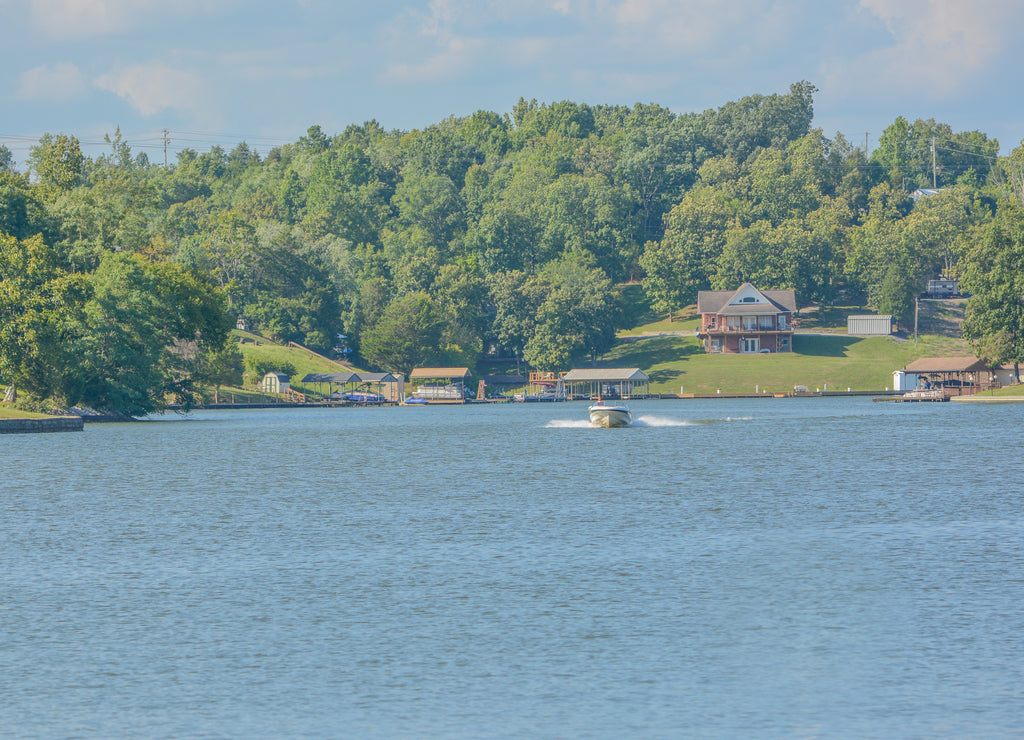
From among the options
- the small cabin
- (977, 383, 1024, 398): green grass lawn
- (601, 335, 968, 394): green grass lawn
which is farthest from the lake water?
(601, 335, 968, 394): green grass lawn

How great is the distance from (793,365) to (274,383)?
8120 centimetres

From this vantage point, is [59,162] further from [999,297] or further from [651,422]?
[999,297]

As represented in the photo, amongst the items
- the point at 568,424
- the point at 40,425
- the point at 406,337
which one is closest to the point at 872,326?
the point at 406,337

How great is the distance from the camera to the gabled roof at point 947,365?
161000 millimetres

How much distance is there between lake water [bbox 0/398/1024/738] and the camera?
19.1m

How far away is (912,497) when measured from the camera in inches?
1930

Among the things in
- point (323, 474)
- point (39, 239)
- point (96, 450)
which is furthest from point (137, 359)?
point (323, 474)

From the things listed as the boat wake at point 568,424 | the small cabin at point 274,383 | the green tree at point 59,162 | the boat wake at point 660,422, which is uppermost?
the green tree at point 59,162

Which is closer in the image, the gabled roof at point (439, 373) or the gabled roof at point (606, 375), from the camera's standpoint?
the gabled roof at point (606, 375)

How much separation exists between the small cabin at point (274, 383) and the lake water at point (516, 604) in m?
117

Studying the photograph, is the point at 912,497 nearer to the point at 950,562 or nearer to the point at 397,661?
the point at 950,562

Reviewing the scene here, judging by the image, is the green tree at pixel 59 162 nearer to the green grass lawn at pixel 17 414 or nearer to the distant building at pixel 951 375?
the green grass lawn at pixel 17 414

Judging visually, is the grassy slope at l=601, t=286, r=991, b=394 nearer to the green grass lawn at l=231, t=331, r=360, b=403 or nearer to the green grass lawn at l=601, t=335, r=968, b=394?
the green grass lawn at l=601, t=335, r=968, b=394

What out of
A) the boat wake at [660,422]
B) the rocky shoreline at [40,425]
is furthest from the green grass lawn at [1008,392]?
the rocky shoreline at [40,425]
